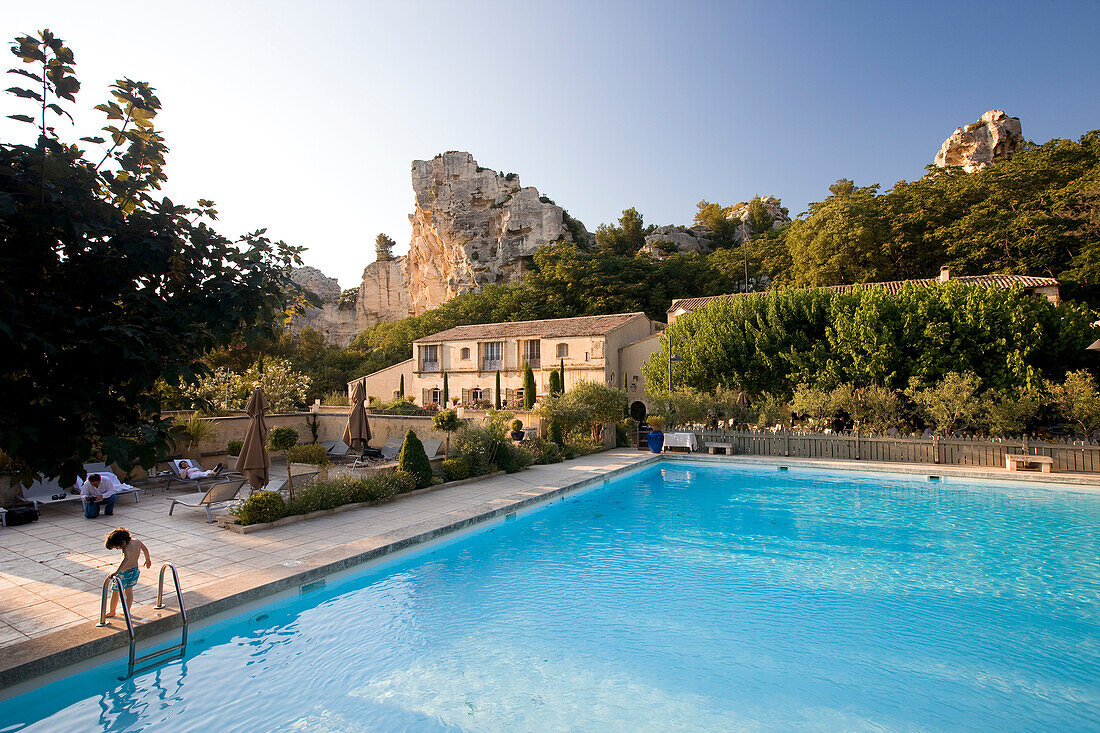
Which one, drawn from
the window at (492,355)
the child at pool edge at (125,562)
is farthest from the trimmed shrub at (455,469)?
the window at (492,355)

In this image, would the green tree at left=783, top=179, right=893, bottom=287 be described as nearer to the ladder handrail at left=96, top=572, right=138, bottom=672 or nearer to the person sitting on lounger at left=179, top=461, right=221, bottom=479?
the person sitting on lounger at left=179, top=461, right=221, bottom=479

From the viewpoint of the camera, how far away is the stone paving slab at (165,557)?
501 cm

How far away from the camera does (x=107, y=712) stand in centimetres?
445

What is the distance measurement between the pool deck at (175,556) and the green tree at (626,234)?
44.2 m

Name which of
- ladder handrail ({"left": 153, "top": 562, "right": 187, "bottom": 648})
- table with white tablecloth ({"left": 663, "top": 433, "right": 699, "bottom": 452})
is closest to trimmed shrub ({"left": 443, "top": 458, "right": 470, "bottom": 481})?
ladder handrail ({"left": 153, "top": 562, "right": 187, "bottom": 648})

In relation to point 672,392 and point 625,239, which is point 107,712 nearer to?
point 672,392

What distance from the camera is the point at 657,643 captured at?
5.97 meters

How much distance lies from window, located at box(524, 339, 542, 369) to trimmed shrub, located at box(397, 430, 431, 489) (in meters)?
19.7

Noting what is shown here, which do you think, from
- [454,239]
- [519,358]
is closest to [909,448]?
[519,358]

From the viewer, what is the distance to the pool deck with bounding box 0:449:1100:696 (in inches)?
197

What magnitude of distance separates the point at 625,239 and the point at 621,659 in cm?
5362

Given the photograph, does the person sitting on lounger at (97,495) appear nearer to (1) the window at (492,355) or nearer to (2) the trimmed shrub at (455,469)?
(2) the trimmed shrub at (455,469)

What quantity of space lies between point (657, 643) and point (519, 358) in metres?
27.1

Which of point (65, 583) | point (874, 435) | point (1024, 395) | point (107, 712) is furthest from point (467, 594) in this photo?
point (1024, 395)
